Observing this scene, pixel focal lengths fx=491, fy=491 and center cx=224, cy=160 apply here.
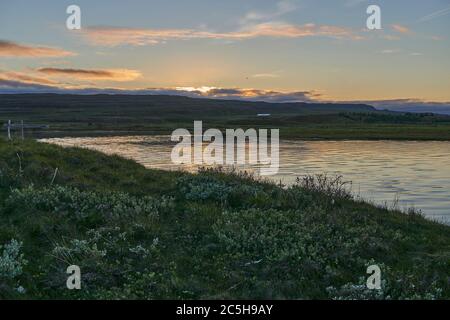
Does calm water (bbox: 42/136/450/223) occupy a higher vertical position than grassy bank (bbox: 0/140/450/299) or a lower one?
lower

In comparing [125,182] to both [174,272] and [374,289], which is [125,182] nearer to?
[174,272]

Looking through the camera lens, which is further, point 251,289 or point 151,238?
point 151,238

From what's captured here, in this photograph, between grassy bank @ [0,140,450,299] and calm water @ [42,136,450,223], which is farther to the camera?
calm water @ [42,136,450,223]

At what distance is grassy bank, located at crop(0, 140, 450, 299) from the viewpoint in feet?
26.1

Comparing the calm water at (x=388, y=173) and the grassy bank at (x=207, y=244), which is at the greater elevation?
the grassy bank at (x=207, y=244)

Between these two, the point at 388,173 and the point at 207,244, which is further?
the point at 388,173

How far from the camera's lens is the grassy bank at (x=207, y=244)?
7.94 m

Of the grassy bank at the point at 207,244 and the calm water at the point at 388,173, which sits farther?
the calm water at the point at 388,173

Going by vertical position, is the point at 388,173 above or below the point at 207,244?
below

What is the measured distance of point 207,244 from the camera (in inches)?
390

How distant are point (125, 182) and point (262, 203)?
5.11 meters

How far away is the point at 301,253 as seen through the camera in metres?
9.44

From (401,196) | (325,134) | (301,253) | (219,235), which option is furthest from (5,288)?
(325,134)
